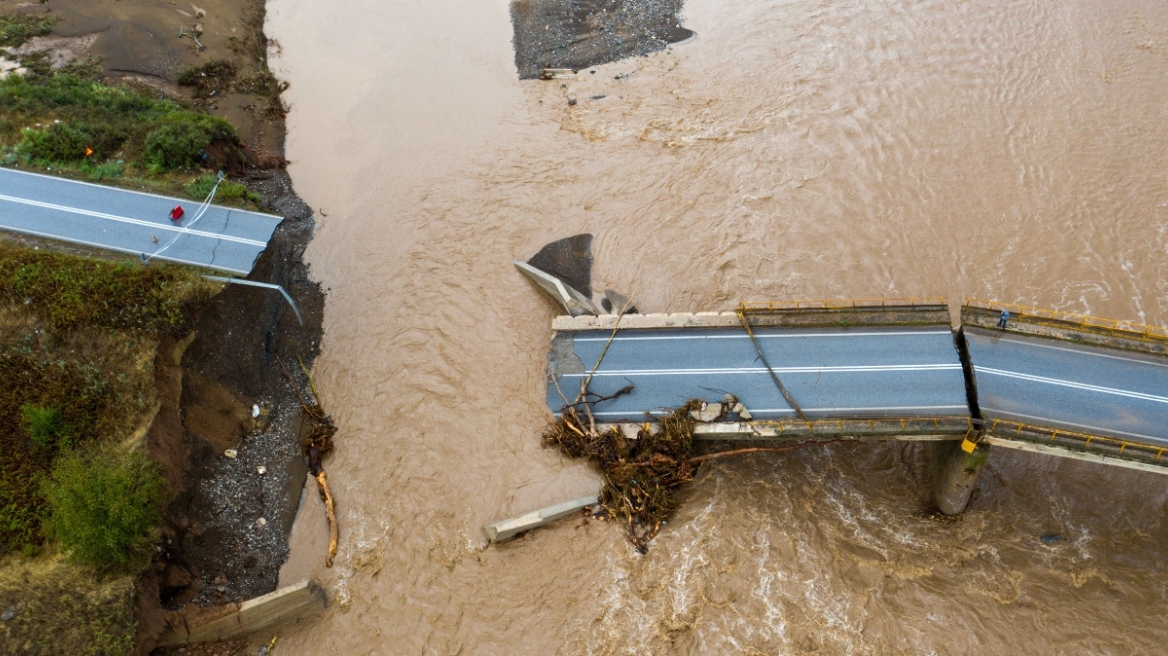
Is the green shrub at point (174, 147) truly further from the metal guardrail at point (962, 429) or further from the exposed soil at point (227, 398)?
the metal guardrail at point (962, 429)

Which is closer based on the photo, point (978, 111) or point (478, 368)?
point (478, 368)

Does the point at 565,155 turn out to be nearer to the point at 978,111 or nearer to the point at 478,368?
the point at 478,368

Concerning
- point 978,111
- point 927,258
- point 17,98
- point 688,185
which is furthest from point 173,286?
point 978,111

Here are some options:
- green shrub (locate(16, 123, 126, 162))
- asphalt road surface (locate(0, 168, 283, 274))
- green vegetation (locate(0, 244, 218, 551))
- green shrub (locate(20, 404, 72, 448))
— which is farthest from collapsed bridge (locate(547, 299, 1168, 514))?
green shrub (locate(16, 123, 126, 162))

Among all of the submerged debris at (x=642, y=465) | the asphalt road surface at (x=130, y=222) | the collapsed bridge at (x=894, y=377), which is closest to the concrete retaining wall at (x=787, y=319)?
the collapsed bridge at (x=894, y=377)

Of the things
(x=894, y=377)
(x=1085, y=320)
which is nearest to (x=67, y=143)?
(x=894, y=377)

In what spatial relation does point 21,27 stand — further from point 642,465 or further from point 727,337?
point 727,337
